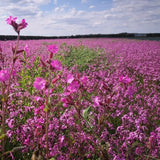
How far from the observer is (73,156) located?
89.0 inches

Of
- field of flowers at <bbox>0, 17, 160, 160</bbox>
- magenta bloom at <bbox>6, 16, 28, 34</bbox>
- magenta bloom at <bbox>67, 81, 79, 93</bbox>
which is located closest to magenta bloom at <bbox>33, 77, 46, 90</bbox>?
field of flowers at <bbox>0, 17, 160, 160</bbox>

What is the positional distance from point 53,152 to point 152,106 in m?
2.20

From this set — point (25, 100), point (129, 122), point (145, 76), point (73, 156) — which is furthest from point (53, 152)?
point (145, 76)

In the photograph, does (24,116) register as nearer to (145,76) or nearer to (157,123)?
(157,123)

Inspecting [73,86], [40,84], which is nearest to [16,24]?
[40,84]

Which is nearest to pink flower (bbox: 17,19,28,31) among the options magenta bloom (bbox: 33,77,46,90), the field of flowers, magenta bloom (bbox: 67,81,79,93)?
the field of flowers

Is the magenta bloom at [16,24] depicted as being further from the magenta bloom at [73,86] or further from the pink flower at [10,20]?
the magenta bloom at [73,86]

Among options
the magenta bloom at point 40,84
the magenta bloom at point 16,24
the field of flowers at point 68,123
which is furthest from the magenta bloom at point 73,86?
the magenta bloom at point 16,24

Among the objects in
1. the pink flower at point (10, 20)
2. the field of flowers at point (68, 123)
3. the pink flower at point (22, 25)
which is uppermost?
the pink flower at point (10, 20)

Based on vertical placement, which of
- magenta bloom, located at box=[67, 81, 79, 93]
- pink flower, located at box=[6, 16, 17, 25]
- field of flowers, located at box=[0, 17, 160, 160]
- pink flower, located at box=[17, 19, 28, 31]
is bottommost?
field of flowers, located at box=[0, 17, 160, 160]

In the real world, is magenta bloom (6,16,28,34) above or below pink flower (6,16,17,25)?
below

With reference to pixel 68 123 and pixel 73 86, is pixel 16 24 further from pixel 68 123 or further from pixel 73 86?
pixel 68 123

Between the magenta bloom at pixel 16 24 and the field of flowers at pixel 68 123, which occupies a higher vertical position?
the magenta bloom at pixel 16 24

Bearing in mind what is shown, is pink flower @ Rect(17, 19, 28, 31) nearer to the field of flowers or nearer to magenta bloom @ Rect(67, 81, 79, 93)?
the field of flowers
